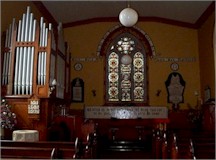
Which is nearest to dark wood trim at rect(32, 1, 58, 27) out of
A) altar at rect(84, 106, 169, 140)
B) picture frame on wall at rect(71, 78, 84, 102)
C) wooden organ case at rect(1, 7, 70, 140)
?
wooden organ case at rect(1, 7, 70, 140)

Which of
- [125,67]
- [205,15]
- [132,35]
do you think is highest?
[205,15]

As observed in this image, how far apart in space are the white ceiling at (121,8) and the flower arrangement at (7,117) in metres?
3.73

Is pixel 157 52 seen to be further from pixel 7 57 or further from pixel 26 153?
pixel 26 153

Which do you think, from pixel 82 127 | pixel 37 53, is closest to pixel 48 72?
pixel 37 53

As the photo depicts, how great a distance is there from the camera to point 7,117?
586 cm

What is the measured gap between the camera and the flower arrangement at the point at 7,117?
5.74 meters

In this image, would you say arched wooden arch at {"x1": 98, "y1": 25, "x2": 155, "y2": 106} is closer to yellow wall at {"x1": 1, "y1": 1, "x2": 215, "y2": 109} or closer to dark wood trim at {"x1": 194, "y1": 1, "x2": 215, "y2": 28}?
yellow wall at {"x1": 1, "y1": 1, "x2": 215, "y2": 109}

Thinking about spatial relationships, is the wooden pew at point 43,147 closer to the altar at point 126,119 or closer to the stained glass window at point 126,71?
the altar at point 126,119

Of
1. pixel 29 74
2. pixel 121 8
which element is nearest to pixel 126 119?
pixel 121 8

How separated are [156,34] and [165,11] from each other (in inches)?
47.1

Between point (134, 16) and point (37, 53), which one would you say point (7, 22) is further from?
point (134, 16)

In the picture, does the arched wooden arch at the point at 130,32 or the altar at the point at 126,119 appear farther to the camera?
the arched wooden arch at the point at 130,32

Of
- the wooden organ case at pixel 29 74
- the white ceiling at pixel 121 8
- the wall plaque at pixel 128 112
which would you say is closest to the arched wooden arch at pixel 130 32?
the white ceiling at pixel 121 8

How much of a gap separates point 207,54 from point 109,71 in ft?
11.2
